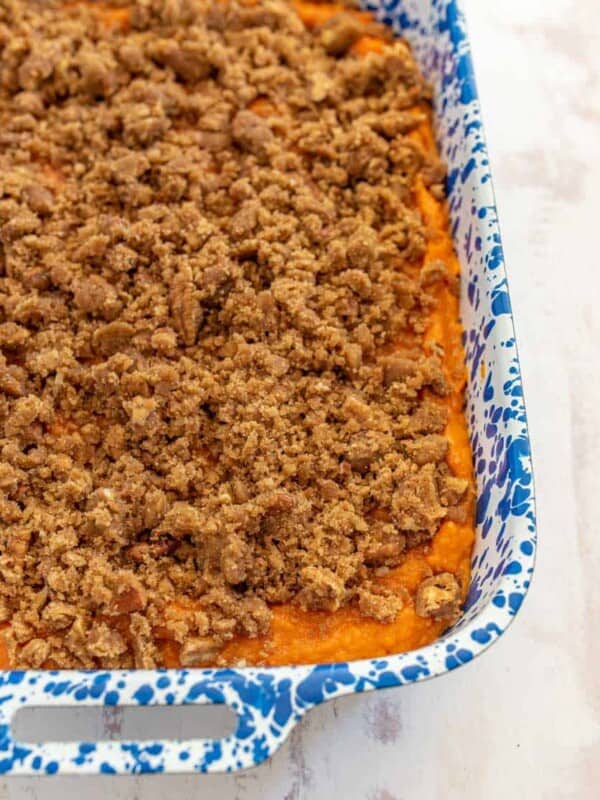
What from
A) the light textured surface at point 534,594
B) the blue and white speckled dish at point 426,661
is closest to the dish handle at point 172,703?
the blue and white speckled dish at point 426,661

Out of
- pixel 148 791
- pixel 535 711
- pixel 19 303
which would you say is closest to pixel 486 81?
pixel 19 303

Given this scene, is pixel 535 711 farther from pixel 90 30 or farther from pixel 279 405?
pixel 90 30

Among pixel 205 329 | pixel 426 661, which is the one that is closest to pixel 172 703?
pixel 426 661

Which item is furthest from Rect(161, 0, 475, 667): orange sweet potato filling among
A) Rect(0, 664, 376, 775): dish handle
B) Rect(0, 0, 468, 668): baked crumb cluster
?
Rect(0, 664, 376, 775): dish handle

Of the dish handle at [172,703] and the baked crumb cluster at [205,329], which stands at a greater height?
the baked crumb cluster at [205,329]

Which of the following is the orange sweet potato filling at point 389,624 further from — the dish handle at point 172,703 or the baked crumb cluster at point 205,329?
the dish handle at point 172,703
